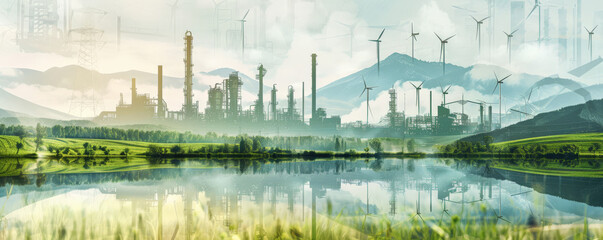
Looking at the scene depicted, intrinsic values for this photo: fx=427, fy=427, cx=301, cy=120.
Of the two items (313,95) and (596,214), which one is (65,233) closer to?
(596,214)

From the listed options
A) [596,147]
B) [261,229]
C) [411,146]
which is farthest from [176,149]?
[596,147]

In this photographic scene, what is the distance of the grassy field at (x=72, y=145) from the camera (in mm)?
107062

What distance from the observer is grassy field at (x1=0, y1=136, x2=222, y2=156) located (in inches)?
4215

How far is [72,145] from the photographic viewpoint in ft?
382

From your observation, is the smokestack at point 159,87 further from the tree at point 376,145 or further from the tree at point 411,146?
the tree at point 411,146

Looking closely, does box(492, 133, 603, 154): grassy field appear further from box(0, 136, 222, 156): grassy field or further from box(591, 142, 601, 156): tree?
box(0, 136, 222, 156): grassy field

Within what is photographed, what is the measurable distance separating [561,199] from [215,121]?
102 metres

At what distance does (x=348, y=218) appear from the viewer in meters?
9.41

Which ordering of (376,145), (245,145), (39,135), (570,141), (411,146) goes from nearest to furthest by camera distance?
(245,145) < (39,135) < (376,145) < (411,146) < (570,141)

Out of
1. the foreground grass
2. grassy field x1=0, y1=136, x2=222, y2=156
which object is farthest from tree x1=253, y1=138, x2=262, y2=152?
the foreground grass

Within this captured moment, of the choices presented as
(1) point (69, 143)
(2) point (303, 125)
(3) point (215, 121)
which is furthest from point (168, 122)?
(2) point (303, 125)

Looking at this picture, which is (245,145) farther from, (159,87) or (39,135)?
(39,135)

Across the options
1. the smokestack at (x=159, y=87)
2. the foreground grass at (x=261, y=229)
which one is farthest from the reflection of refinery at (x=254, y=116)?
the foreground grass at (x=261, y=229)

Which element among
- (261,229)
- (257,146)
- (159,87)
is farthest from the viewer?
(159,87)
